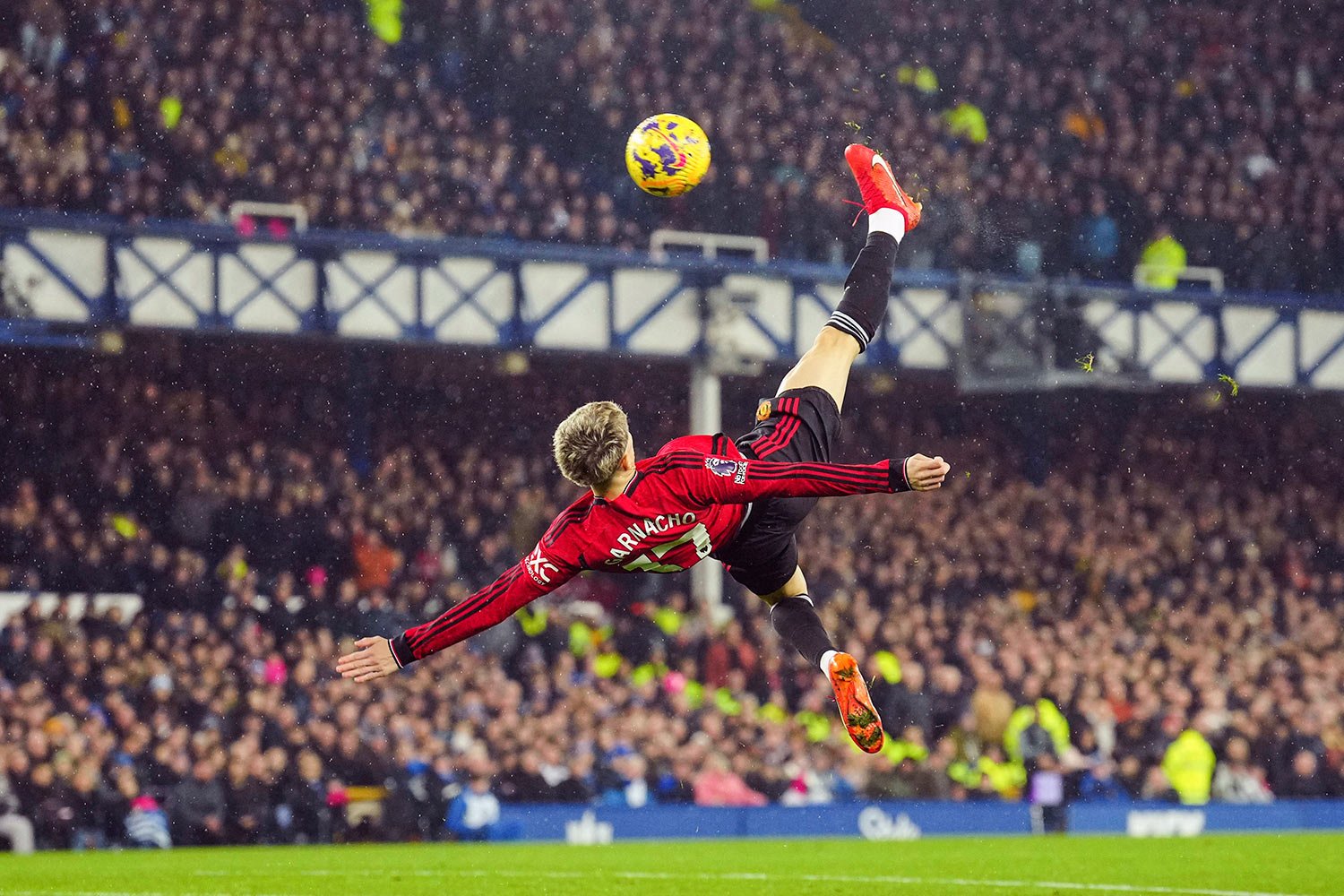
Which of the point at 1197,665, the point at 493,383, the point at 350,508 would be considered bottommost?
the point at 1197,665

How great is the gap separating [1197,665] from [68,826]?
12.1 metres

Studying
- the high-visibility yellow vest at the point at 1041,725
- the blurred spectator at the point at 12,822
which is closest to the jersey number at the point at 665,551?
the blurred spectator at the point at 12,822

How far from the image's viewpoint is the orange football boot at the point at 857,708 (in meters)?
7.75

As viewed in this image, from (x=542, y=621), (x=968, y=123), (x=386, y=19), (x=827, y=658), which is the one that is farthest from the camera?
(x=968, y=123)

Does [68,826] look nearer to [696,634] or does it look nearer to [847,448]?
[696,634]

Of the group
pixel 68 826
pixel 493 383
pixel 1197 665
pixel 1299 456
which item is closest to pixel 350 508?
pixel 493 383

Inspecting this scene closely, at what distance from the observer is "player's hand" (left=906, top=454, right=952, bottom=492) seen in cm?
657

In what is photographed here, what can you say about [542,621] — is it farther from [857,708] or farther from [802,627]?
[857,708]

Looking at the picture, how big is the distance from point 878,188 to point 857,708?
117 inches

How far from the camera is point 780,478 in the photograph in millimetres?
7223

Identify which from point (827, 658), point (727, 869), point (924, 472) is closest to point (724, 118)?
point (727, 869)

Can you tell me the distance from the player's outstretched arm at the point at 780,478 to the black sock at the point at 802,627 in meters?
1.35

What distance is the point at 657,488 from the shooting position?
24.3ft

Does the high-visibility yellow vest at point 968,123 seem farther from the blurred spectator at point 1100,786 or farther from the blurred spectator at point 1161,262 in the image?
the blurred spectator at point 1100,786
